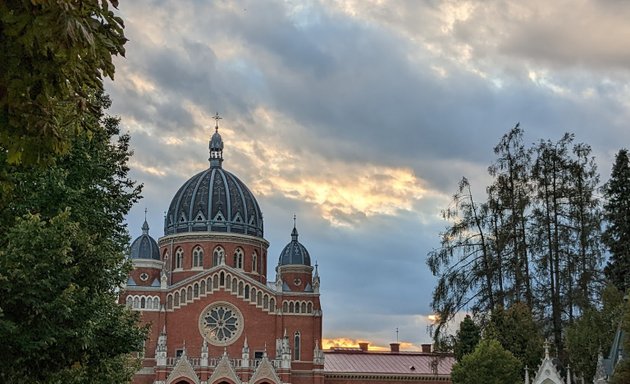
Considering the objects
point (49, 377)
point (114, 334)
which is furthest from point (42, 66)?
point (114, 334)

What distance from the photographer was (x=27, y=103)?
711cm

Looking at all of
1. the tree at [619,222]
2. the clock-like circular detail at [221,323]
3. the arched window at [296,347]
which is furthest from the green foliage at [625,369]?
the clock-like circular detail at [221,323]

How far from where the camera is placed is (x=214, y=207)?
7562 centimetres

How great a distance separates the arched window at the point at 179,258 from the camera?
245ft

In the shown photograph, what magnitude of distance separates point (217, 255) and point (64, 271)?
55.7 m

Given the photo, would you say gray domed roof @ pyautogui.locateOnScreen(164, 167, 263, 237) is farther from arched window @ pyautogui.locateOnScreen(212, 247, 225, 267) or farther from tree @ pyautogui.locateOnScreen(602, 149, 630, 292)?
tree @ pyautogui.locateOnScreen(602, 149, 630, 292)

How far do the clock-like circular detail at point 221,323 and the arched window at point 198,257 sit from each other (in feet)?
20.3

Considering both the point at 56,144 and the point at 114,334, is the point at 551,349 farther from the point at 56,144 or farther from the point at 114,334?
the point at 56,144

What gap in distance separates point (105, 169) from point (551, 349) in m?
30.5

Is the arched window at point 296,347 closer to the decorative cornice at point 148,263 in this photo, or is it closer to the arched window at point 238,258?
the arched window at point 238,258

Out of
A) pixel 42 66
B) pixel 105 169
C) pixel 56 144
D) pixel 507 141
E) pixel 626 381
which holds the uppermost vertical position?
pixel 507 141

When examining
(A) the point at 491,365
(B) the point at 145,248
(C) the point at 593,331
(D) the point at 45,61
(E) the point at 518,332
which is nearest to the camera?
(D) the point at 45,61

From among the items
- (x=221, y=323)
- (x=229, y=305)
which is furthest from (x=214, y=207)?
(x=221, y=323)

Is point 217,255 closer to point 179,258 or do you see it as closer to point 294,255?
point 179,258
